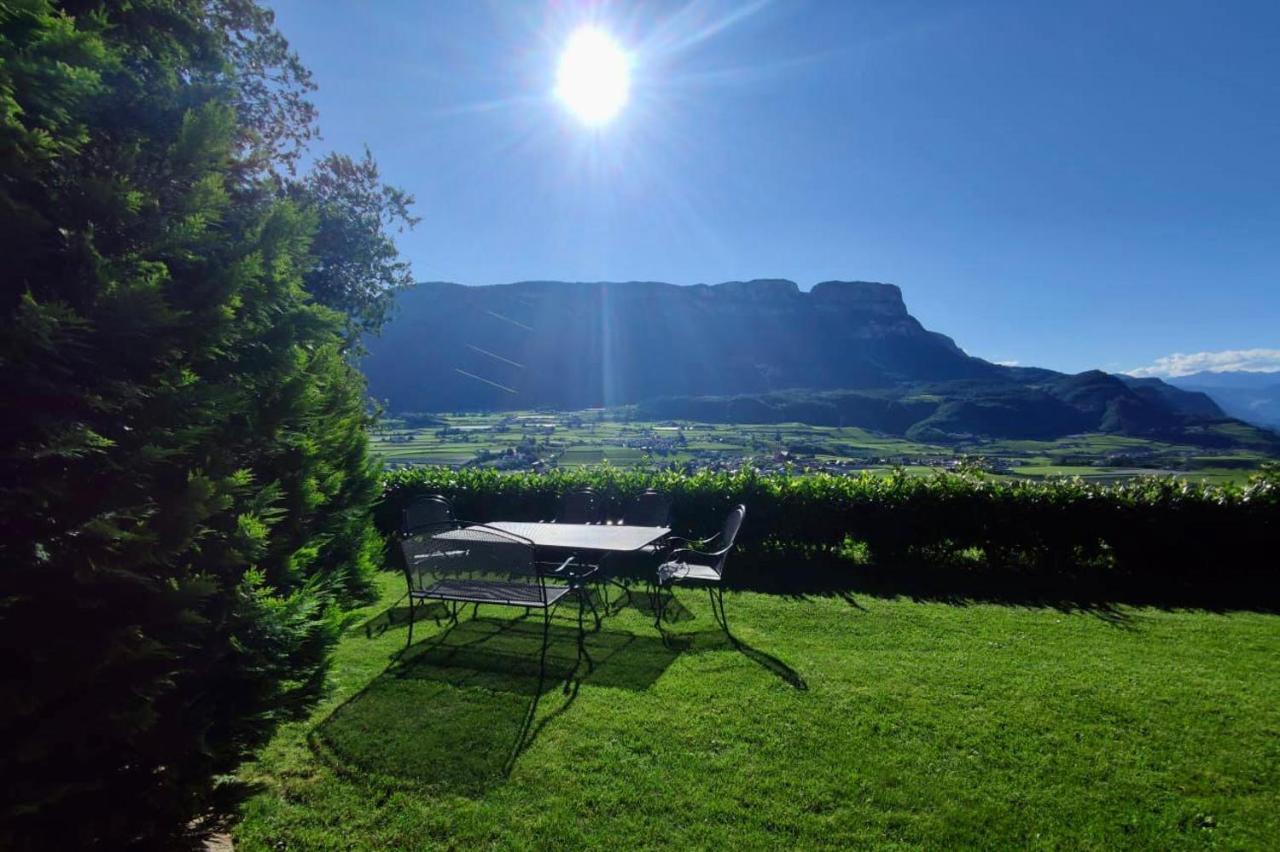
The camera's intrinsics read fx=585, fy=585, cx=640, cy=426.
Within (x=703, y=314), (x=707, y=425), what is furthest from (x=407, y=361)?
(x=703, y=314)

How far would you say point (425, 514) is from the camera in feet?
26.3

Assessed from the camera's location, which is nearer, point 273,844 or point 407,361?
point 273,844

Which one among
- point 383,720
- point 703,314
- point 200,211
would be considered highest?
point 703,314

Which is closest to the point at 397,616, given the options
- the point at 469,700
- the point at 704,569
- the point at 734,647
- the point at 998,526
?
the point at 469,700

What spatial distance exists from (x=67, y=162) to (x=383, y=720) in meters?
3.77

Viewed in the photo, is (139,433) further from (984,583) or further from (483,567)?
(984,583)

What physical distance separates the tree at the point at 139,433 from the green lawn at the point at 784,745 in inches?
34.6

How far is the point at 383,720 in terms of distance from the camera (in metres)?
4.25

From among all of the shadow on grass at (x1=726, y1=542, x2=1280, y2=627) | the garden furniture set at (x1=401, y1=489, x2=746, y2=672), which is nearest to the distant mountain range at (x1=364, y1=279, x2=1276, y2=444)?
the garden furniture set at (x1=401, y1=489, x2=746, y2=672)

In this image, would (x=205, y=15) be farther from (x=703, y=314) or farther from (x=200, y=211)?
(x=703, y=314)

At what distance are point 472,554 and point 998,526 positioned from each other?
818 cm

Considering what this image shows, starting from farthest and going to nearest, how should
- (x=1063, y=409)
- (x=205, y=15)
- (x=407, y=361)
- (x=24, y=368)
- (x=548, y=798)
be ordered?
(x=1063, y=409) < (x=407, y=361) < (x=548, y=798) < (x=205, y=15) < (x=24, y=368)

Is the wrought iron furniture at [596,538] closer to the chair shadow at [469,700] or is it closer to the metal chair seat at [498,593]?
the metal chair seat at [498,593]

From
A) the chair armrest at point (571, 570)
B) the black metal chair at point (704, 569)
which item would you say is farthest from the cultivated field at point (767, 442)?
the chair armrest at point (571, 570)
